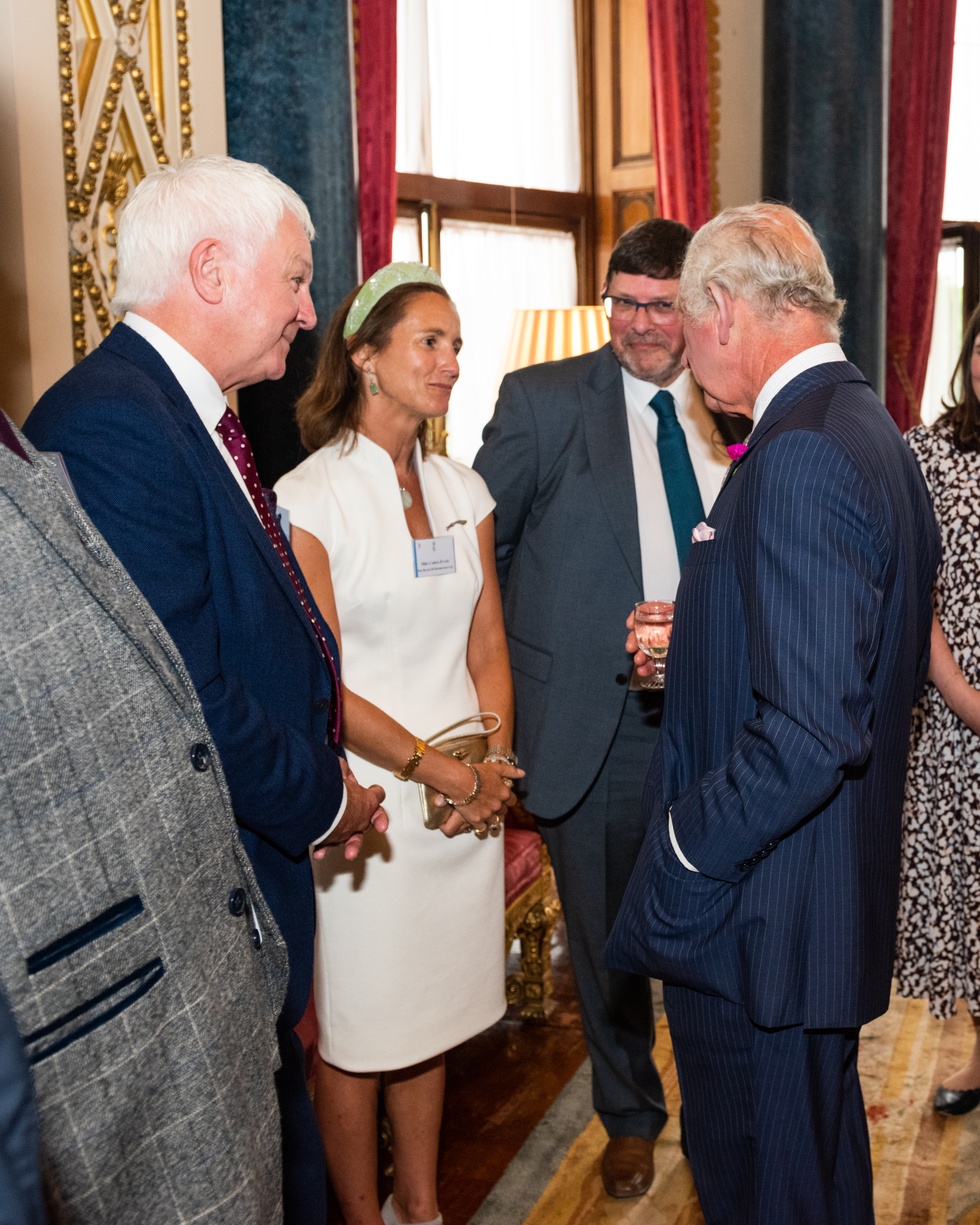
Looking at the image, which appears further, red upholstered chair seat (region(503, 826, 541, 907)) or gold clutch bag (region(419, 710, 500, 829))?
red upholstered chair seat (region(503, 826, 541, 907))

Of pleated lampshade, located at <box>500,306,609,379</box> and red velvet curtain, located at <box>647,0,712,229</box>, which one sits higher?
red velvet curtain, located at <box>647,0,712,229</box>

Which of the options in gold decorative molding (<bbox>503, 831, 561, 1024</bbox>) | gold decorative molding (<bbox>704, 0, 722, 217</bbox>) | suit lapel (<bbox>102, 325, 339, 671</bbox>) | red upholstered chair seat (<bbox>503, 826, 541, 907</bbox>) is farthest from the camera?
gold decorative molding (<bbox>704, 0, 722, 217</bbox>)

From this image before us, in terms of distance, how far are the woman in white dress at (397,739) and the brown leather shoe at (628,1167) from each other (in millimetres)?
411

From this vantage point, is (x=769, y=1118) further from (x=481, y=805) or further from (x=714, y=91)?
(x=714, y=91)

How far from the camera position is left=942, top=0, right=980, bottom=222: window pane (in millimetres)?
6348

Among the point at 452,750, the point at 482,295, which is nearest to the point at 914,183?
the point at 482,295

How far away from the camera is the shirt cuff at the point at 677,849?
158 centimetres

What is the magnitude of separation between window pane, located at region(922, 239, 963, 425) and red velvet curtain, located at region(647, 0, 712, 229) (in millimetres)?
1746

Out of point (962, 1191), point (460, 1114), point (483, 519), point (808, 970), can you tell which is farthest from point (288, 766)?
point (962, 1191)

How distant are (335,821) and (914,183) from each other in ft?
18.6

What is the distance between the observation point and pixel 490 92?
18.0 ft

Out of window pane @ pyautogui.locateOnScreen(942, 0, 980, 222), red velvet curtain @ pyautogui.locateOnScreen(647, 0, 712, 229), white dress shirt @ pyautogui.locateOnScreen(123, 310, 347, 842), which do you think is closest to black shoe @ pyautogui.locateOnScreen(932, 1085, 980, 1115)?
white dress shirt @ pyautogui.locateOnScreen(123, 310, 347, 842)

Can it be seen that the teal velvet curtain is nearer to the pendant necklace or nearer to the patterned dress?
the pendant necklace

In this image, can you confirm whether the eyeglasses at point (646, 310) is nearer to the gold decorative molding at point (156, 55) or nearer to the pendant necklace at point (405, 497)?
the pendant necklace at point (405, 497)
